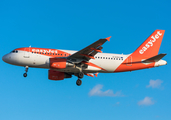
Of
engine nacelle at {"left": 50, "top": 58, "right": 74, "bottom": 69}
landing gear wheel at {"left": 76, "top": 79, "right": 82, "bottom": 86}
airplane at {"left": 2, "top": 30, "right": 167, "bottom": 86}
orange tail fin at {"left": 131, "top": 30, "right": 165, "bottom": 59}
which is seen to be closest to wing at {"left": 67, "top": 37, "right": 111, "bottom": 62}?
airplane at {"left": 2, "top": 30, "right": 167, "bottom": 86}

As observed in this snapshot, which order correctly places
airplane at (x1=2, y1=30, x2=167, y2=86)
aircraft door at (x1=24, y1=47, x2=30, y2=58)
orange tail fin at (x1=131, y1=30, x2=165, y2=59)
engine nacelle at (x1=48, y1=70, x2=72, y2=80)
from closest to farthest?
airplane at (x1=2, y1=30, x2=167, y2=86), aircraft door at (x1=24, y1=47, x2=30, y2=58), orange tail fin at (x1=131, y1=30, x2=165, y2=59), engine nacelle at (x1=48, y1=70, x2=72, y2=80)

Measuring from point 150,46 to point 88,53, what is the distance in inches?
440

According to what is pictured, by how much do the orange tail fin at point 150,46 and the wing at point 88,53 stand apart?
752 centimetres

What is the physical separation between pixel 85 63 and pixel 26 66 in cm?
889

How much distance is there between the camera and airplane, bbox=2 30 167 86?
125 ft

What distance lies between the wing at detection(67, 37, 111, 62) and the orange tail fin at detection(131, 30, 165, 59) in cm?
752

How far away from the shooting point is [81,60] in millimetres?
38656

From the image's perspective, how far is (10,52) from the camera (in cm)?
4088

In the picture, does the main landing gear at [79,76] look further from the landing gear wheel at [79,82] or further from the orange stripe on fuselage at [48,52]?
the orange stripe on fuselage at [48,52]

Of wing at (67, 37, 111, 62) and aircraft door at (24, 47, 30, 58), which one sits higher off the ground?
aircraft door at (24, 47, 30, 58)

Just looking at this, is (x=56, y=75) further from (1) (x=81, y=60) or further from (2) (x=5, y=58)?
(2) (x=5, y=58)

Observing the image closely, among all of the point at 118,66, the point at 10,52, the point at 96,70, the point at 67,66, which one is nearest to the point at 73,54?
the point at 67,66

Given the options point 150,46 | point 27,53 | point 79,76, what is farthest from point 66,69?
point 150,46

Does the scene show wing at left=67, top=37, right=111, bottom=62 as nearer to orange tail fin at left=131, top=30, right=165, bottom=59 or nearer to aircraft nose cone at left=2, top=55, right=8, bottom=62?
orange tail fin at left=131, top=30, right=165, bottom=59
